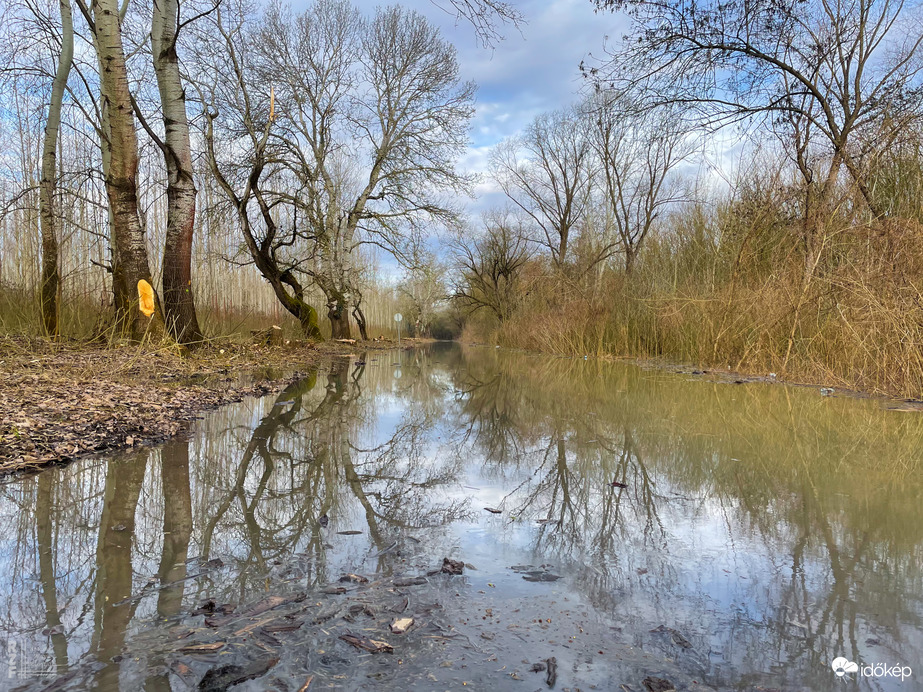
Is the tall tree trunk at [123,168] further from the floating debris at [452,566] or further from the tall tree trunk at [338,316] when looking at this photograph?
the tall tree trunk at [338,316]

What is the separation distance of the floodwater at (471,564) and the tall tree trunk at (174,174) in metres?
4.48

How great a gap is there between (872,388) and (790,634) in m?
6.99

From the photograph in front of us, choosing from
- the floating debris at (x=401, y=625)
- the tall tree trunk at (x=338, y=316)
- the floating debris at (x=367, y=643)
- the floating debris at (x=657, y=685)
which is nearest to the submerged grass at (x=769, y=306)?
the floating debris at (x=657, y=685)

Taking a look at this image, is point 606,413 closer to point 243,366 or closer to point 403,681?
point 403,681

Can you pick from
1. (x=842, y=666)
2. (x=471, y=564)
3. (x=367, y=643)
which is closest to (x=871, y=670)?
(x=842, y=666)

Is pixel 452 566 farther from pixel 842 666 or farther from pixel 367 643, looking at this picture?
pixel 842 666

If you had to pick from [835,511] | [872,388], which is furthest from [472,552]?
[872,388]

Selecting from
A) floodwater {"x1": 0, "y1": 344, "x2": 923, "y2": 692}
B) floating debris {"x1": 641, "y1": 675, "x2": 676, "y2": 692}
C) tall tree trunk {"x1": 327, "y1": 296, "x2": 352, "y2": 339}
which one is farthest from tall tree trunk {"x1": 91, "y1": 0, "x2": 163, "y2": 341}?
tall tree trunk {"x1": 327, "y1": 296, "x2": 352, "y2": 339}

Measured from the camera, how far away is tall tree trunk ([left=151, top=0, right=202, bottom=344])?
25.9 ft

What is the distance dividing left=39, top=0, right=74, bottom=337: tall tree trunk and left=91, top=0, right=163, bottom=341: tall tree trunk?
2954 millimetres

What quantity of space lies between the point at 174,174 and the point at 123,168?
909 millimetres

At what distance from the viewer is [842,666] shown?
59.7 inches

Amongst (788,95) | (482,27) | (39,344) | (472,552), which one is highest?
(788,95)

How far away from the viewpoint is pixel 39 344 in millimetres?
→ 7531
